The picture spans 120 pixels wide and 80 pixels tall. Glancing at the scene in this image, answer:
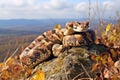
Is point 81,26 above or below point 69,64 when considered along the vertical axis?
above

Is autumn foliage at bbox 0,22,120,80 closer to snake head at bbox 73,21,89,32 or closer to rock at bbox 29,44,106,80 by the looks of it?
rock at bbox 29,44,106,80

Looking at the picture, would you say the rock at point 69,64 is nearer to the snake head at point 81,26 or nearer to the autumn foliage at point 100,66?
the autumn foliage at point 100,66

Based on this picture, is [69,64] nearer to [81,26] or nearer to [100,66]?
[100,66]

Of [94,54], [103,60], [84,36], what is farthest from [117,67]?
[84,36]

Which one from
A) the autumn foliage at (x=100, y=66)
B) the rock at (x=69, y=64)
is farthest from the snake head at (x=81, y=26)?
the autumn foliage at (x=100, y=66)

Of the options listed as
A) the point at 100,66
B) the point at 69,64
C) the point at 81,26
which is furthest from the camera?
the point at 81,26

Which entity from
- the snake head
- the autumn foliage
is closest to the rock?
the autumn foliage

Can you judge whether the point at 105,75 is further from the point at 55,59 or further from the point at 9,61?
the point at 9,61

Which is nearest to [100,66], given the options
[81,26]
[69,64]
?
[69,64]
